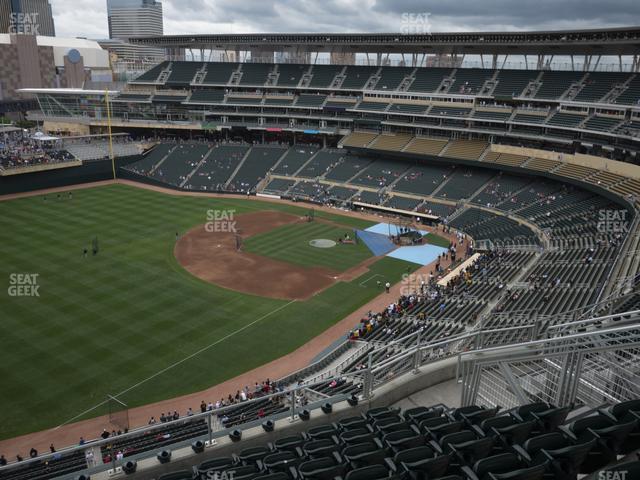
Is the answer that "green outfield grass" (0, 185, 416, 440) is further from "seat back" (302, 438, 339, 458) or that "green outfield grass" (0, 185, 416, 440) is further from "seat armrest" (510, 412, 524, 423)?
"seat armrest" (510, 412, 524, 423)

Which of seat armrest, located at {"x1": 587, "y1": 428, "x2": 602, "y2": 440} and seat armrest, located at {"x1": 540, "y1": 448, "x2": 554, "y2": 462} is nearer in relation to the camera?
seat armrest, located at {"x1": 540, "y1": 448, "x2": 554, "y2": 462}

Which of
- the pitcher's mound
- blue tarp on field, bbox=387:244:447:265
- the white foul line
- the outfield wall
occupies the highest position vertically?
the outfield wall

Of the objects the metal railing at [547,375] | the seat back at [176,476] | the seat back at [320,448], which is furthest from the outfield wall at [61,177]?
the seat back at [320,448]

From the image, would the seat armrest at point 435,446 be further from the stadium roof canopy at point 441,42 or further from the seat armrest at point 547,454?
the stadium roof canopy at point 441,42

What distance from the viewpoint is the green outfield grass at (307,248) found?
4438cm

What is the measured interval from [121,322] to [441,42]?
5386cm

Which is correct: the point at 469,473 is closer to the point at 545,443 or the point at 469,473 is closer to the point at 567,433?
the point at 545,443

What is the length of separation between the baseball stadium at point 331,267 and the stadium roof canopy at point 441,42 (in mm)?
384

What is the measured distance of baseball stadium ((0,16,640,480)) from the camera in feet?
32.5

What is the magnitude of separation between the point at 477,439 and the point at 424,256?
126ft

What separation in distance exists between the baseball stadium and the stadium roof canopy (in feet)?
1.26

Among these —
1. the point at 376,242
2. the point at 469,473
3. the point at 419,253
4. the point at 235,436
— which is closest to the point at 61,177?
the point at 376,242

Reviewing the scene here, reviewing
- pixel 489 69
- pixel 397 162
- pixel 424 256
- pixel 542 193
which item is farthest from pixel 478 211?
pixel 489 69

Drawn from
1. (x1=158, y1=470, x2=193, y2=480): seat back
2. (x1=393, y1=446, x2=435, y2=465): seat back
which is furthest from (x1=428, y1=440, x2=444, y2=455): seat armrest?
(x1=158, y1=470, x2=193, y2=480): seat back
